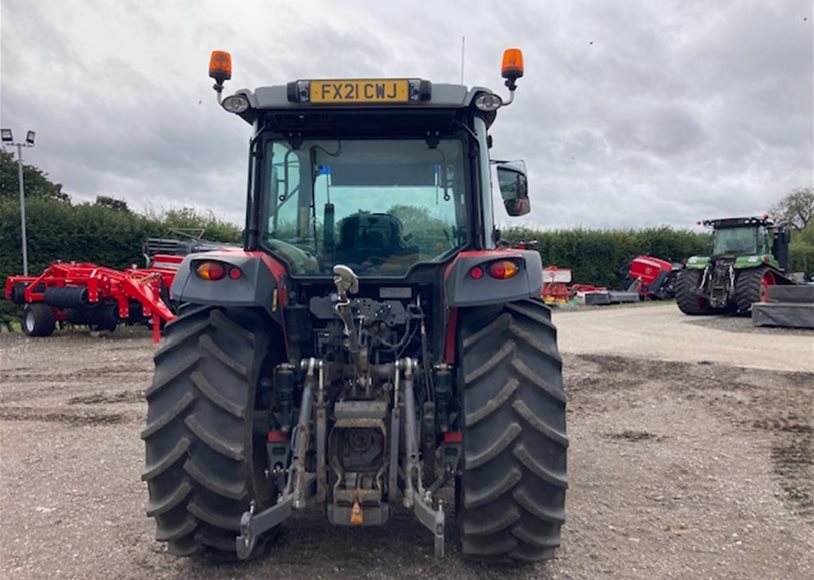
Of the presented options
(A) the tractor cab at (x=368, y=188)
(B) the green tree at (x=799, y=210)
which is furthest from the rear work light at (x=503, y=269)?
(B) the green tree at (x=799, y=210)

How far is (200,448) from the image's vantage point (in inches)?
115

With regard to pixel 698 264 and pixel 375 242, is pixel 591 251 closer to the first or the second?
pixel 698 264

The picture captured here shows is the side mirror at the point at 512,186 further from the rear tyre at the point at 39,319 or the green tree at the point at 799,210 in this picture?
the green tree at the point at 799,210

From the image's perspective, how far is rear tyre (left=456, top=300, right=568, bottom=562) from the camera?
2.88m

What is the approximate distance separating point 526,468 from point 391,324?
0.96 metres

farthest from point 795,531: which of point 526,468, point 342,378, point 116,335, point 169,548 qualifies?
point 116,335

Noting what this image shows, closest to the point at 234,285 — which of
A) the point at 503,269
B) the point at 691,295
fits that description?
the point at 503,269

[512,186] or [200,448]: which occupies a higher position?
[512,186]

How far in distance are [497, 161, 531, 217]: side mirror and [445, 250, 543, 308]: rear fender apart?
84 centimetres

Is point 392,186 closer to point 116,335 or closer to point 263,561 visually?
point 263,561

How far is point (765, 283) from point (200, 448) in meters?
16.9

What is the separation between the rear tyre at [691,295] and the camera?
17.0 metres

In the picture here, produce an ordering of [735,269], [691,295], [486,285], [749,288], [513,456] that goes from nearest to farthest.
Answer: [513,456], [486,285], [749,288], [735,269], [691,295]

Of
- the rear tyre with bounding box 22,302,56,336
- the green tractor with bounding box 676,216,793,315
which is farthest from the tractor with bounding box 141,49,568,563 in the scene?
the green tractor with bounding box 676,216,793,315
